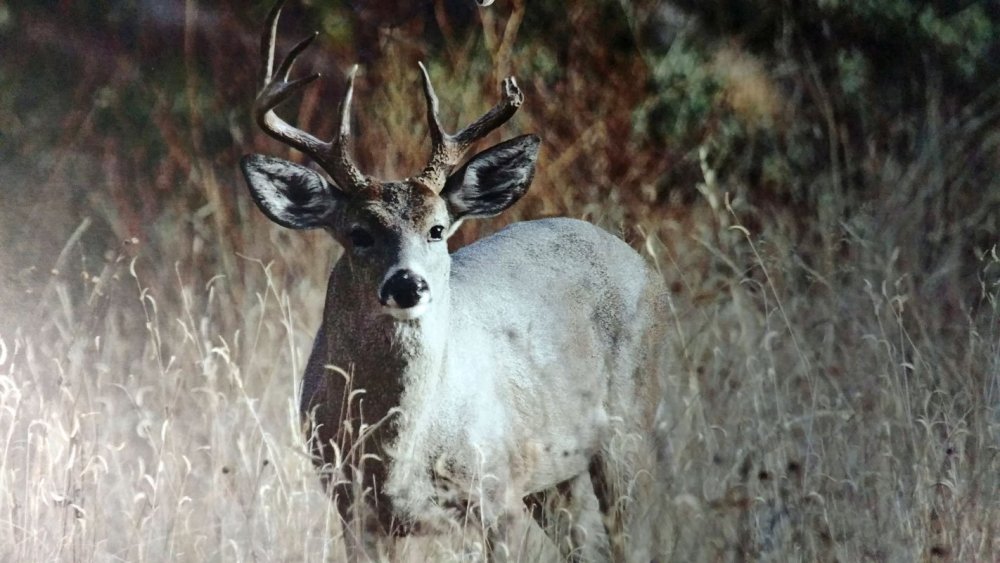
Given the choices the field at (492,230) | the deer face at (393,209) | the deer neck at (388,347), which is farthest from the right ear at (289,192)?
the field at (492,230)

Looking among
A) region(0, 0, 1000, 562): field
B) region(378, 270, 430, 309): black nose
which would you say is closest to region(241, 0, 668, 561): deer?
region(378, 270, 430, 309): black nose

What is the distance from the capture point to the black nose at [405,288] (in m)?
2.97

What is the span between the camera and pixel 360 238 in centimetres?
317

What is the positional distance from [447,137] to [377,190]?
0.68ft

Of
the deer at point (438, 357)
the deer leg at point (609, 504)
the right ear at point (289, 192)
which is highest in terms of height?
the right ear at point (289, 192)

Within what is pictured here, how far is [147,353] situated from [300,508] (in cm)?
61

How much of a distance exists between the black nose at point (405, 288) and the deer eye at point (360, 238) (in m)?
0.18

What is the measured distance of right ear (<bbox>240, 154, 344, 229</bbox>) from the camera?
3.17 metres

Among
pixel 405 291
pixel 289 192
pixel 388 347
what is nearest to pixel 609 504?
pixel 388 347

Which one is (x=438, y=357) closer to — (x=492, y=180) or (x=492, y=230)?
(x=492, y=180)

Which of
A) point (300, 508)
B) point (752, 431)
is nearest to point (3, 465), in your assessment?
point (300, 508)

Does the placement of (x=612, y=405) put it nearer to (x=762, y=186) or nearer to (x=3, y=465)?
(x=762, y=186)

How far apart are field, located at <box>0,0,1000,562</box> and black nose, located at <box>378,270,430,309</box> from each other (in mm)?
440

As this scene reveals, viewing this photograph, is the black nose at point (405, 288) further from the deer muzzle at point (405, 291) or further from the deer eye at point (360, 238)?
the deer eye at point (360, 238)
